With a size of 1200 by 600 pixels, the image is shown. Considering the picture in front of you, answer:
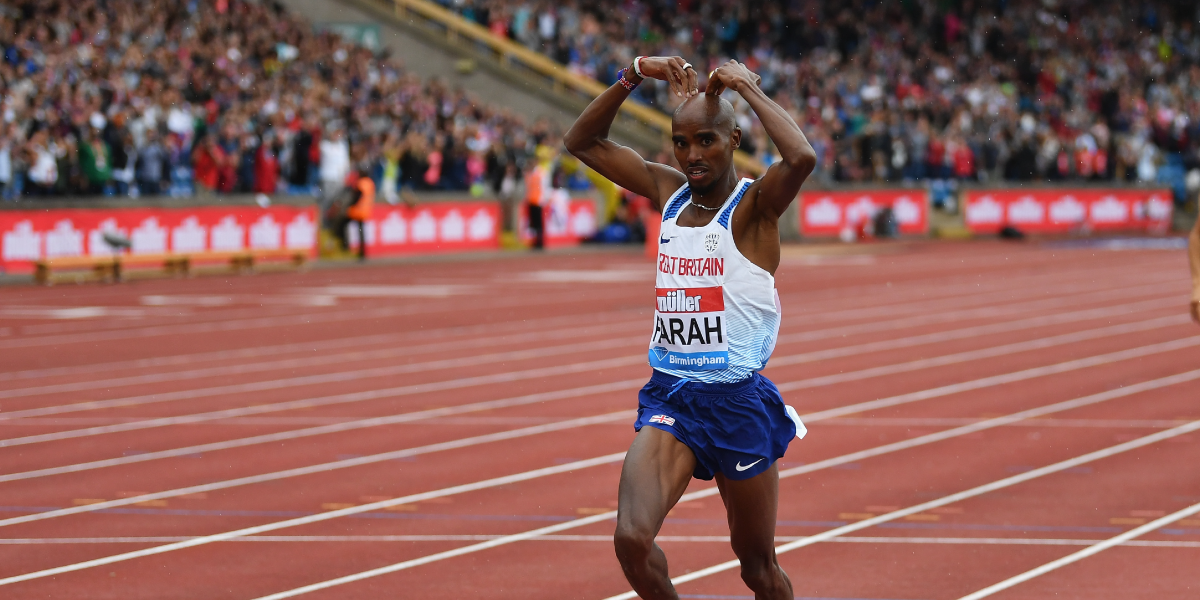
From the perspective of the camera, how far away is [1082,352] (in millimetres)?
13906

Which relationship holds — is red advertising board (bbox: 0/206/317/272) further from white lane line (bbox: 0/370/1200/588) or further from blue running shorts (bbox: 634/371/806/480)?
blue running shorts (bbox: 634/371/806/480)

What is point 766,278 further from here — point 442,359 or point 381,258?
point 381,258

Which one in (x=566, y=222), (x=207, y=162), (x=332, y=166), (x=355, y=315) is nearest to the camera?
(x=355, y=315)

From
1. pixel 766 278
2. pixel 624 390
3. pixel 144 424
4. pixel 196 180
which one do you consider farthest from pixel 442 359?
pixel 196 180

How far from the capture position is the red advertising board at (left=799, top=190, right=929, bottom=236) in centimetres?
3238

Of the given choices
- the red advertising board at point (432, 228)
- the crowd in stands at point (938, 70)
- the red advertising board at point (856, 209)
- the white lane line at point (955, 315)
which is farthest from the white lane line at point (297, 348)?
the crowd in stands at point (938, 70)

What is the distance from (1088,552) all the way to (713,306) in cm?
263

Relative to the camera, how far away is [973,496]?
7.76 meters

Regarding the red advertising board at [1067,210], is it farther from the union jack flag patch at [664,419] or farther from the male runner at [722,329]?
the union jack flag patch at [664,419]

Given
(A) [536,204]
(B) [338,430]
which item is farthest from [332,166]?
(B) [338,430]

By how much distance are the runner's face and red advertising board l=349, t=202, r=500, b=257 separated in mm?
21572

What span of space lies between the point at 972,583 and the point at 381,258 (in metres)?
20.8

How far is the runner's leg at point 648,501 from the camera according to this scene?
4480 millimetres

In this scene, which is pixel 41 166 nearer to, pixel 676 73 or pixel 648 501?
pixel 676 73
